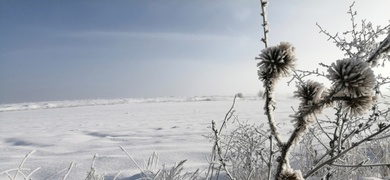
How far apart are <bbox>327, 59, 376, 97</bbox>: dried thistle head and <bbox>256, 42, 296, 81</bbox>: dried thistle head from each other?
0.29 ft

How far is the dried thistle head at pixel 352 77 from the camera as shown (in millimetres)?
536

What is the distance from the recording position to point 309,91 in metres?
0.67

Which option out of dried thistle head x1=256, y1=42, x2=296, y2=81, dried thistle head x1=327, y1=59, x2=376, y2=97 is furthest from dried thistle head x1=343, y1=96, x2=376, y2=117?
dried thistle head x1=256, y1=42, x2=296, y2=81

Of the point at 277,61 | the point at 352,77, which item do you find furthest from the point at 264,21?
the point at 352,77

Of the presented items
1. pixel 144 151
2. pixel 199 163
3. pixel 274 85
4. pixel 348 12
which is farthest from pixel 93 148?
pixel 274 85

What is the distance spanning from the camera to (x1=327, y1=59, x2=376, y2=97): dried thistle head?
0.54 m

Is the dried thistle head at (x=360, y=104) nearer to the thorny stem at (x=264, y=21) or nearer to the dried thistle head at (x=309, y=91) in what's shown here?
the dried thistle head at (x=309, y=91)

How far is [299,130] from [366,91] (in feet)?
0.45

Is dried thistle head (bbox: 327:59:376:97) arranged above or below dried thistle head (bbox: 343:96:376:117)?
above

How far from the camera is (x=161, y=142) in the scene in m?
6.51

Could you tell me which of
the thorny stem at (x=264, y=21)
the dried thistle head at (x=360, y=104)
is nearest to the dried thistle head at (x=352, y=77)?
the dried thistle head at (x=360, y=104)

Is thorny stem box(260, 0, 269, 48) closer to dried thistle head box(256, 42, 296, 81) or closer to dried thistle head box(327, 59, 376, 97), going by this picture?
dried thistle head box(256, 42, 296, 81)

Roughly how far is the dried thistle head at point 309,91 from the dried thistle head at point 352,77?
3.5 inches

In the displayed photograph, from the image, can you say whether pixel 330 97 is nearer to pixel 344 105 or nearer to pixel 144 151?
pixel 344 105
